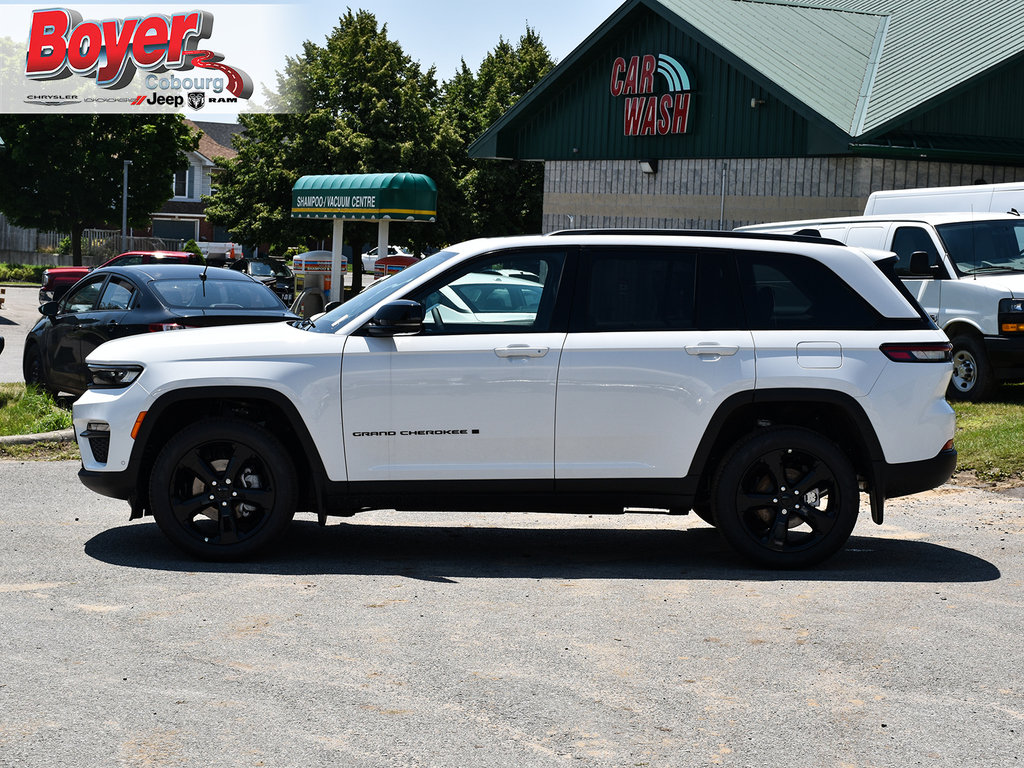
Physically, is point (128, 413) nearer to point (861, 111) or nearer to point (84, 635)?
point (84, 635)

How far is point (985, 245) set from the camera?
14.7 metres

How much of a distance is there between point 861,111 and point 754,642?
17.2 meters

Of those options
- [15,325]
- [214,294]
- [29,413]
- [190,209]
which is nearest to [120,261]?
[15,325]

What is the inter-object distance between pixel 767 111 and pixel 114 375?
1820 cm

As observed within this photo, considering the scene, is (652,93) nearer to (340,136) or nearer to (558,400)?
(558,400)

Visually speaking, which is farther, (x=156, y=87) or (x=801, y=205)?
(x=156, y=87)

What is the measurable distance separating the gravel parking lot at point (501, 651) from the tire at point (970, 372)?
20.1 ft

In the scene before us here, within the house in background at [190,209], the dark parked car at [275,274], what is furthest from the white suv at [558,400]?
the house in background at [190,209]

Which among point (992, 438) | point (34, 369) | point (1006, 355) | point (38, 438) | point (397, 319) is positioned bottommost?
point (38, 438)

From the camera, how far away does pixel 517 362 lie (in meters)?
7.11

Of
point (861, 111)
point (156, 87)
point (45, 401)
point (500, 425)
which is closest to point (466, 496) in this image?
point (500, 425)

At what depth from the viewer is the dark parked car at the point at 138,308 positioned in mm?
12422

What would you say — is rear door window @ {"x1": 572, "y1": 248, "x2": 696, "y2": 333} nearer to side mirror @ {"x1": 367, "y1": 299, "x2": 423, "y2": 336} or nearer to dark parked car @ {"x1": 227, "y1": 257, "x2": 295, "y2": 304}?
side mirror @ {"x1": 367, "y1": 299, "x2": 423, "y2": 336}

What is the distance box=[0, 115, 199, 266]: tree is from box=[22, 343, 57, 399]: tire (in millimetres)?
44727
